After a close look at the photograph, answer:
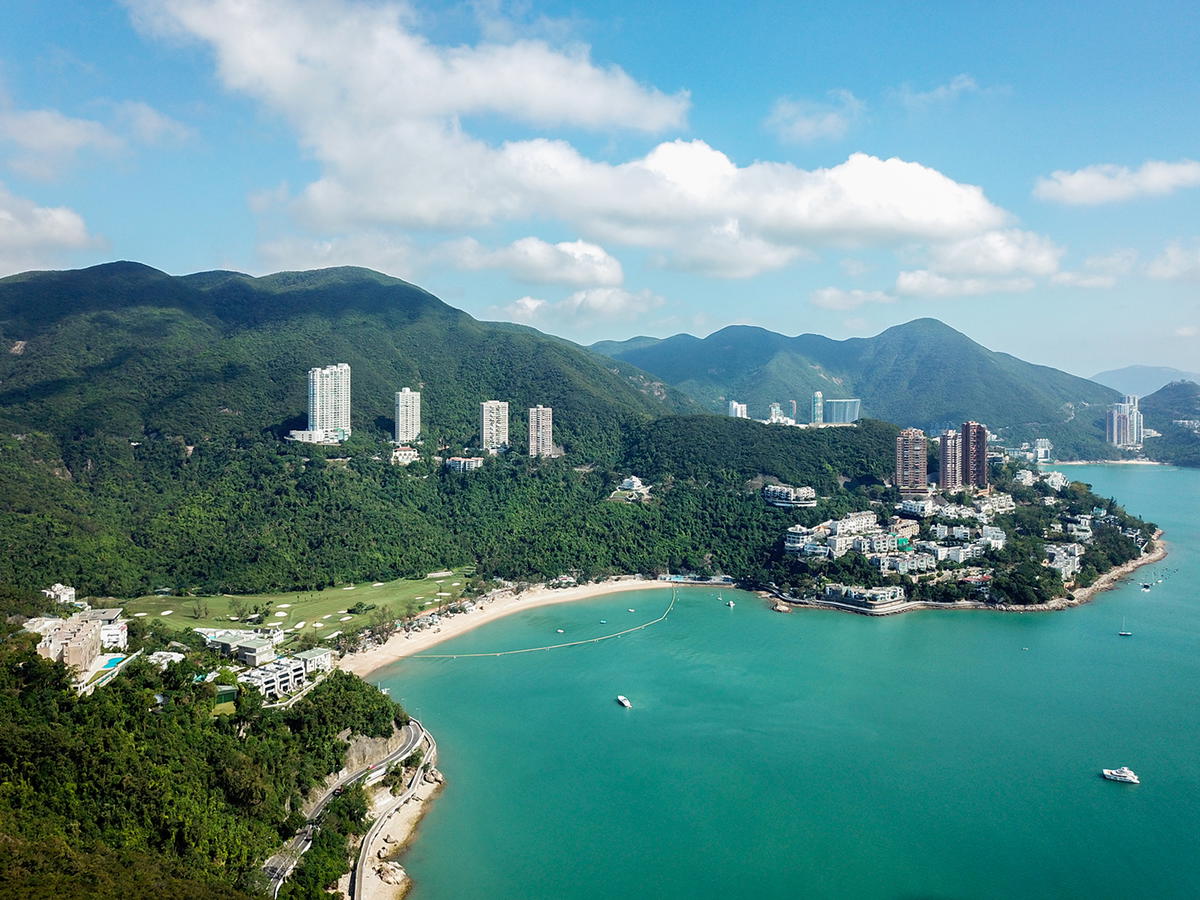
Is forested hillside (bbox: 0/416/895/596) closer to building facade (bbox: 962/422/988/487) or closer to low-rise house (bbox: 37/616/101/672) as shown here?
building facade (bbox: 962/422/988/487)

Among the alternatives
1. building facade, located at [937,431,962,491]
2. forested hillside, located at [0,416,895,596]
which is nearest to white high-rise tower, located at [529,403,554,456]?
forested hillside, located at [0,416,895,596]

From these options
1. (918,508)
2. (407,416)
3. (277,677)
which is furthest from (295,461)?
(918,508)

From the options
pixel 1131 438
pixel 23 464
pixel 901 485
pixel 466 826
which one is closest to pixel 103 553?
pixel 23 464

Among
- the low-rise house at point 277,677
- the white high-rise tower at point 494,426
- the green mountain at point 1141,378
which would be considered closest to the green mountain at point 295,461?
the white high-rise tower at point 494,426

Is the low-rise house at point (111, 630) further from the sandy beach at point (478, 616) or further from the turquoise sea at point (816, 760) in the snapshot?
the turquoise sea at point (816, 760)

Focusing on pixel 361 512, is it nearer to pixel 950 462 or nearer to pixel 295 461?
pixel 295 461

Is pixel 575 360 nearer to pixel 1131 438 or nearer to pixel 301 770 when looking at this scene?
pixel 301 770
